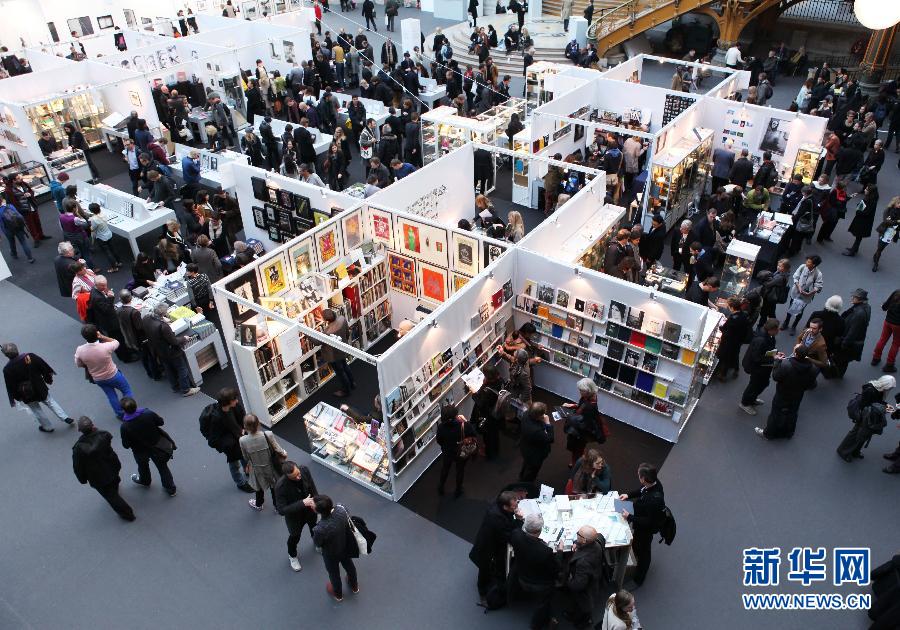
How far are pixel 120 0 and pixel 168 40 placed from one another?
8273 mm

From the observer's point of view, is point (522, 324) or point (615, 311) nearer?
point (615, 311)

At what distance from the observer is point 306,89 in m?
16.8

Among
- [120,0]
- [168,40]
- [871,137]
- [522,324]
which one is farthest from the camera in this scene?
[120,0]

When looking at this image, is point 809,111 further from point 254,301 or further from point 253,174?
point 254,301

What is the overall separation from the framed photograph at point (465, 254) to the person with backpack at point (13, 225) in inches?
328

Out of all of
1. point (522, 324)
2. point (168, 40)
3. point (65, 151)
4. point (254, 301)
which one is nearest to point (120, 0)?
point (168, 40)

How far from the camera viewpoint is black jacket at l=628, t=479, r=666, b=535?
18.7 ft

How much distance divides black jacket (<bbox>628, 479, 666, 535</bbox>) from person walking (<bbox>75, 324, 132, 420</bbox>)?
6243mm

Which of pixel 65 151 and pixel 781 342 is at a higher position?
pixel 65 151

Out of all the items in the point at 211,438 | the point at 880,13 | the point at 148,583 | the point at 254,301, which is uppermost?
the point at 880,13

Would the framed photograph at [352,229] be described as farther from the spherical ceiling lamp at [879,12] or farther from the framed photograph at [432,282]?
the spherical ceiling lamp at [879,12]

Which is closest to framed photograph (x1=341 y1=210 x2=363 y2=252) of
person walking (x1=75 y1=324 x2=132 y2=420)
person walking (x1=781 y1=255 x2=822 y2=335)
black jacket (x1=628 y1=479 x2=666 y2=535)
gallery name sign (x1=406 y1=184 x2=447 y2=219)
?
gallery name sign (x1=406 y1=184 x2=447 y2=219)

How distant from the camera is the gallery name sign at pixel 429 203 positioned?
10.4 m

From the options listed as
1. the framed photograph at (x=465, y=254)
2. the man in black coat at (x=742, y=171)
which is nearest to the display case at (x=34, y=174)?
the framed photograph at (x=465, y=254)
